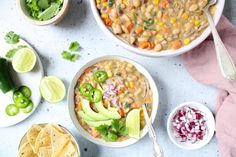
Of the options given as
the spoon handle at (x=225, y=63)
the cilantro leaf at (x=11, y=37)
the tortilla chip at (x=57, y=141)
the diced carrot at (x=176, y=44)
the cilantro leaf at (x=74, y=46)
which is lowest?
the tortilla chip at (x=57, y=141)

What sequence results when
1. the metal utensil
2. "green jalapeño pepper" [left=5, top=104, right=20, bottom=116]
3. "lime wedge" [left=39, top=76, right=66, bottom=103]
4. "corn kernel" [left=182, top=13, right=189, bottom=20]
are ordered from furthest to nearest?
"green jalapeño pepper" [left=5, top=104, right=20, bottom=116]
"lime wedge" [left=39, top=76, right=66, bottom=103]
the metal utensil
"corn kernel" [left=182, top=13, right=189, bottom=20]

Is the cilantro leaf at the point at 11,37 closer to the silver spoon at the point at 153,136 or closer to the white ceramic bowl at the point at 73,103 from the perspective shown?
the white ceramic bowl at the point at 73,103

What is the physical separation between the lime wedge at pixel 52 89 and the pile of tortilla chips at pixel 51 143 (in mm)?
147

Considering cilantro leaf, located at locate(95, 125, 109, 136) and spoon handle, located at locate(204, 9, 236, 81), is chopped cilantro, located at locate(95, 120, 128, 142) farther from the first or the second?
spoon handle, located at locate(204, 9, 236, 81)

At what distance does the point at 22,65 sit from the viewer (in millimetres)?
2947

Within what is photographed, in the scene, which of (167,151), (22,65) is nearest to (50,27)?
(22,65)

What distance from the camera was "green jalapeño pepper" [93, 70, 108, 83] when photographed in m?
2.97

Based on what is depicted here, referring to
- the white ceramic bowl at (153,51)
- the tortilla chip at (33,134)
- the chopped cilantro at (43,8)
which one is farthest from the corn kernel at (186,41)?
the tortilla chip at (33,134)

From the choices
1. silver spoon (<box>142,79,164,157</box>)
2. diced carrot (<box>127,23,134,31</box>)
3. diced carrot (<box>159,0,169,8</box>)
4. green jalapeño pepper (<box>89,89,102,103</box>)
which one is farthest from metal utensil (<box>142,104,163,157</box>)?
diced carrot (<box>159,0,169,8</box>)

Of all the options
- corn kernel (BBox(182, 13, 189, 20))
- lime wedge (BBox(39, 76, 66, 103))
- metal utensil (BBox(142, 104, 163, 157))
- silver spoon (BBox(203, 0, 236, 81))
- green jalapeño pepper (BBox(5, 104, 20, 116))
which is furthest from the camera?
green jalapeño pepper (BBox(5, 104, 20, 116))

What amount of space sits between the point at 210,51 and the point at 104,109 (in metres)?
0.65

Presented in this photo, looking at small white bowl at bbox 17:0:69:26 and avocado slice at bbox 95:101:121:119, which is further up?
small white bowl at bbox 17:0:69:26

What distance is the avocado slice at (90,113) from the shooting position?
2.98 metres

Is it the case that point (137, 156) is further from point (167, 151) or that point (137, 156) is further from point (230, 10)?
point (230, 10)
